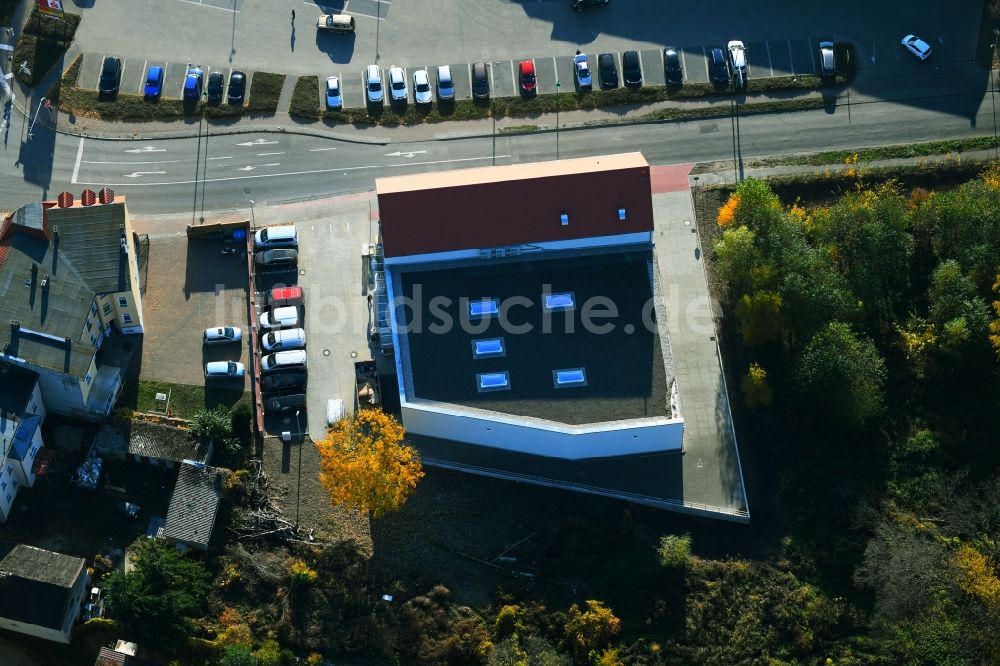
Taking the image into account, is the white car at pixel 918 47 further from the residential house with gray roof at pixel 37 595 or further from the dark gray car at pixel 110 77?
the residential house with gray roof at pixel 37 595

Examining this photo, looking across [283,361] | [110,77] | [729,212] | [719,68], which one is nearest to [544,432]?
[283,361]

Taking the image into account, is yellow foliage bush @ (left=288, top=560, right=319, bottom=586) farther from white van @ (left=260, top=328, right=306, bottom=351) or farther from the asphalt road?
the asphalt road

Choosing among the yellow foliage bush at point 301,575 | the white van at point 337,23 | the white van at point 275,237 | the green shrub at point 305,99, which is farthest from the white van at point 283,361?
the white van at point 337,23

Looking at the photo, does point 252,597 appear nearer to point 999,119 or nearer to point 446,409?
point 446,409

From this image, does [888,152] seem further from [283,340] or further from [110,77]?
[110,77]

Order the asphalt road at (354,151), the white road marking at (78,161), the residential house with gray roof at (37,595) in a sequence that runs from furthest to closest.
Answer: the white road marking at (78,161) → the asphalt road at (354,151) → the residential house with gray roof at (37,595)

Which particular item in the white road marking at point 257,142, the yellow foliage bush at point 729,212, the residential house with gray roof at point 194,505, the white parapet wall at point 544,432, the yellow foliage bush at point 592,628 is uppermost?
the white road marking at point 257,142

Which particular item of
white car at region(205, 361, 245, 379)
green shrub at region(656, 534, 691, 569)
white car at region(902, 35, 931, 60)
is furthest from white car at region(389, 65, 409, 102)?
green shrub at region(656, 534, 691, 569)
